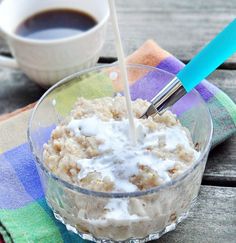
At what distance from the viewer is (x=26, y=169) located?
3.58 feet

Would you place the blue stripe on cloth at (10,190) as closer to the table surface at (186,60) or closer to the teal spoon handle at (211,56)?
the table surface at (186,60)

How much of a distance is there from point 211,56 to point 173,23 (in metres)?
0.54

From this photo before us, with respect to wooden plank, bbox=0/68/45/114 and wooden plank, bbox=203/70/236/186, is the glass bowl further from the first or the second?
wooden plank, bbox=0/68/45/114

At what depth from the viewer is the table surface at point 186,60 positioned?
991 mm

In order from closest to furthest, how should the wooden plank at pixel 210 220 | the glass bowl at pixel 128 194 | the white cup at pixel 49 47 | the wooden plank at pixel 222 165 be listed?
the glass bowl at pixel 128 194, the wooden plank at pixel 210 220, the wooden plank at pixel 222 165, the white cup at pixel 49 47

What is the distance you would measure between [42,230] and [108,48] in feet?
1.88

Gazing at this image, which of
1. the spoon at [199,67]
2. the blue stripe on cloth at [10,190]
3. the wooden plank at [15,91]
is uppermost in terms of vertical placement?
the spoon at [199,67]

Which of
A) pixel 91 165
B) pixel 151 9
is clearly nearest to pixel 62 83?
pixel 91 165

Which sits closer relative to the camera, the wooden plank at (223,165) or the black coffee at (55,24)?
the wooden plank at (223,165)

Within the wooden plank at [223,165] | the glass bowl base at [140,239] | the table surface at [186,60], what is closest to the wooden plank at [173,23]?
the table surface at [186,60]

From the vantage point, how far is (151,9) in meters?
1.52

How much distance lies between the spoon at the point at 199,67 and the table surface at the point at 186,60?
17cm

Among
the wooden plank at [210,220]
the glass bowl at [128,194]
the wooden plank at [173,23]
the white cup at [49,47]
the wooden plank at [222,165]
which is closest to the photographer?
the glass bowl at [128,194]

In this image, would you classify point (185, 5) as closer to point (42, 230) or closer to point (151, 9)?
point (151, 9)
